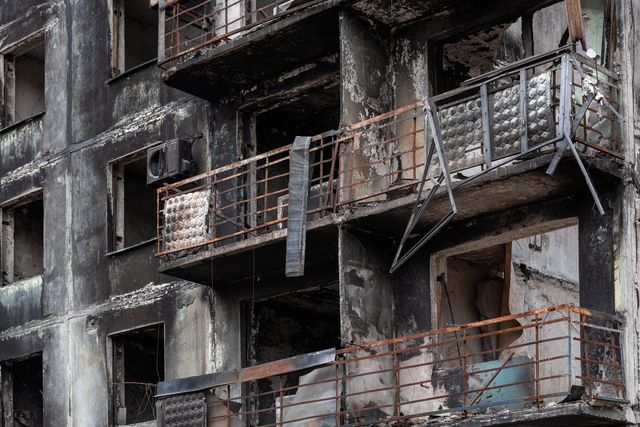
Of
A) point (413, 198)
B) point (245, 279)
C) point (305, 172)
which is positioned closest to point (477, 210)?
point (413, 198)

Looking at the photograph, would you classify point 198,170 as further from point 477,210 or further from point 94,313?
point 477,210

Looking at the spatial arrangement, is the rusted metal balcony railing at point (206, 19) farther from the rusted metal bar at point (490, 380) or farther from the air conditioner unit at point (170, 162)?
the rusted metal bar at point (490, 380)

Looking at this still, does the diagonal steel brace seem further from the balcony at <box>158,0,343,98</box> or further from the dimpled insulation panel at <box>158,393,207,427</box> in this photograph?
the dimpled insulation panel at <box>158,393,207,427</box>

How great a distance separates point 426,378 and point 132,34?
9144 millimetres

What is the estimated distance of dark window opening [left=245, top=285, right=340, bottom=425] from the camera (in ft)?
74.9

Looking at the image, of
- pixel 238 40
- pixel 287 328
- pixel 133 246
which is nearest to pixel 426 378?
pixel 287 328

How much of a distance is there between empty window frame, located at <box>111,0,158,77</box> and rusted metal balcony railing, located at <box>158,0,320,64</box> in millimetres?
1558

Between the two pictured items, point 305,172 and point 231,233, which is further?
point 231,233

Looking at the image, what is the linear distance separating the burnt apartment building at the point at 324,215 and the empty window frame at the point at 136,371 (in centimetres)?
4

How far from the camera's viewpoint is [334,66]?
73.2ft

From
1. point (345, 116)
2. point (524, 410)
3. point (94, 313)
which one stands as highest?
point (345, 116)

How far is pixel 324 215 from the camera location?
834 inches

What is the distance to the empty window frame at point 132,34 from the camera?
25938 millimetres

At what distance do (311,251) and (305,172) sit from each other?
136 centimetres
